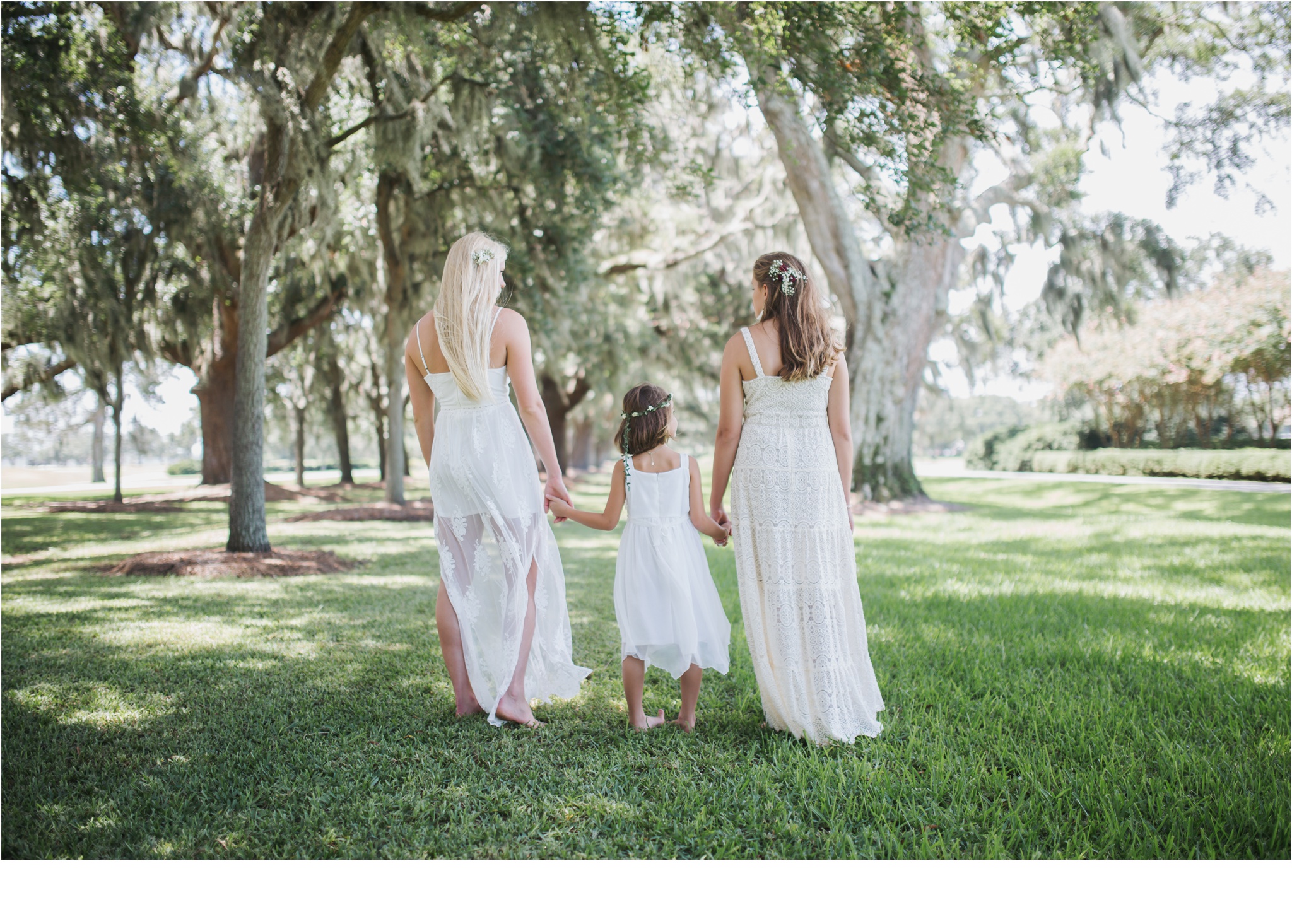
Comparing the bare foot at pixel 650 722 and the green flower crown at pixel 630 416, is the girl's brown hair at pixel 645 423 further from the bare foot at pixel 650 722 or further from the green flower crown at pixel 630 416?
the bare foot at pixel 650 722

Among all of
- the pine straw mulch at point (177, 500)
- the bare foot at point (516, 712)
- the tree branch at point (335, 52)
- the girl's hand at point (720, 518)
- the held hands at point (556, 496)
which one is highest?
the tree branch at point (335, 52)

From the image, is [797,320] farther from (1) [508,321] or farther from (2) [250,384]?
(2) [250,384]

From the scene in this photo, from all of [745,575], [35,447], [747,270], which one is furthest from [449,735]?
[35,447]

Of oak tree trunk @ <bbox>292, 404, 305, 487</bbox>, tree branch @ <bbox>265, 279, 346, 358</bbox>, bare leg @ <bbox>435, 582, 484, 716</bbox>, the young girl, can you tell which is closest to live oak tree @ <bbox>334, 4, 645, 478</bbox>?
tree branch @ <bbox>265, 279, 346, 358</bbox>

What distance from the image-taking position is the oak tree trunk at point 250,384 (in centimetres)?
718

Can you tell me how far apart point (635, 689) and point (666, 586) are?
1.40 feet

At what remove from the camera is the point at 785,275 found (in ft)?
9.08

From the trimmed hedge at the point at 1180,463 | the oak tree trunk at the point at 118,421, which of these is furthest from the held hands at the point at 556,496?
the trimmed hedge at the point at 1180,463

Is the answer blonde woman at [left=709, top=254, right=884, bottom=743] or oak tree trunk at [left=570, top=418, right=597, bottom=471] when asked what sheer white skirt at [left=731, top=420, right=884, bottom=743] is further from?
oak tree trunk at [left=570, top=418, right=597, bottom=471]

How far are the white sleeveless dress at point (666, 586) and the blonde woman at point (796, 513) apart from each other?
165 mm

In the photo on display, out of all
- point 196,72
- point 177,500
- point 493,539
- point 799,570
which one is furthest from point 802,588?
point 177,500

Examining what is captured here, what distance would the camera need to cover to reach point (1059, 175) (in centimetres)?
1299

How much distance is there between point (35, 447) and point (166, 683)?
45.1 meters

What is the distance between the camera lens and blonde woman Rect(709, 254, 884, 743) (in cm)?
276
